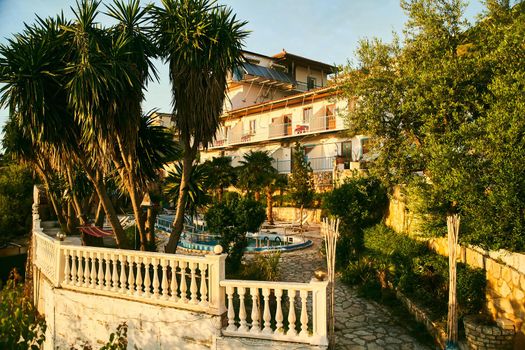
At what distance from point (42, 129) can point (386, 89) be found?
10180 millimetres

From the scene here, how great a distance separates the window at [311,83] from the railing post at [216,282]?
38172mm

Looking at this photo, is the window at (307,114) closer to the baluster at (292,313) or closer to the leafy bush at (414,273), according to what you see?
the leafy bush at (414,273)

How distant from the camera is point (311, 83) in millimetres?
43219

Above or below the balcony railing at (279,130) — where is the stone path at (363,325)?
below

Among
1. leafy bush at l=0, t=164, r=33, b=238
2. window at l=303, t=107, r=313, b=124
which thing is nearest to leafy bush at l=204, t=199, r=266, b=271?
leafy bush at l=0, t=164, r=33, b=238

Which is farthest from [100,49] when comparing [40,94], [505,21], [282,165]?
[282,165]

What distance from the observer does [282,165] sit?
3294cm

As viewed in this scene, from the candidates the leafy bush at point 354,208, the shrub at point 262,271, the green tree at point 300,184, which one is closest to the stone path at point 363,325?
the shrub at point 262,271

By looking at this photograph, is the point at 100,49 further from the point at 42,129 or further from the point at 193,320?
the point at 193,320

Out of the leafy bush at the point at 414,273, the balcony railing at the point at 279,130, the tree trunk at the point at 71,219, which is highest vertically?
the balcony railing at the point at 279,130

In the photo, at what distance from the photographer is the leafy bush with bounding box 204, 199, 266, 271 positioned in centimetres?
1306

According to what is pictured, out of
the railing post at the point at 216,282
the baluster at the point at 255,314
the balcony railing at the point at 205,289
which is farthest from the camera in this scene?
the railing post at the point at 216,282

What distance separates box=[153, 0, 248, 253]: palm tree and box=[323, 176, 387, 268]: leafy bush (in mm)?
6364

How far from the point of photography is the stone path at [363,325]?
7746 mm
